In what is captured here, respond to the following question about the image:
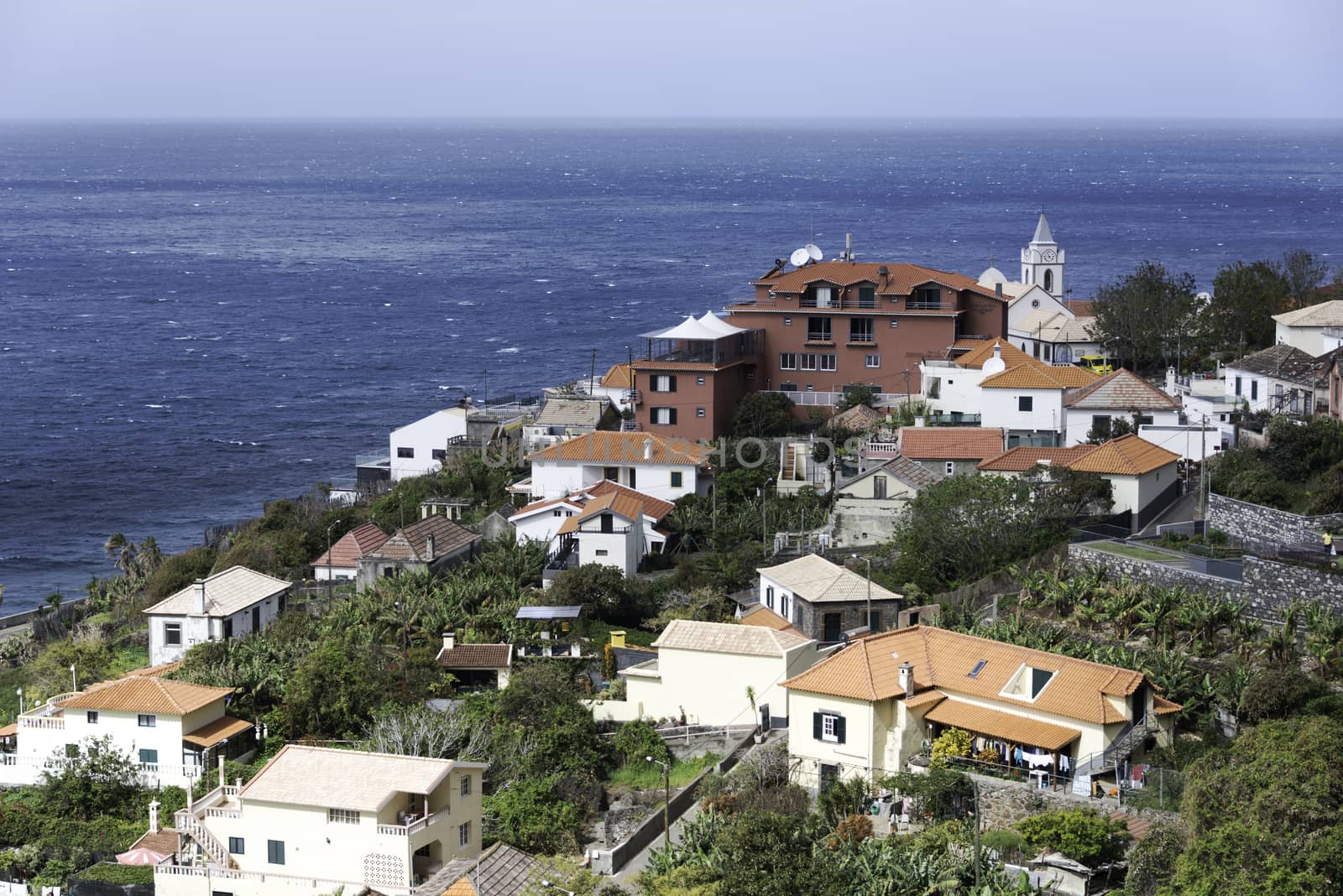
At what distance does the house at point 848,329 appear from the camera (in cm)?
6619

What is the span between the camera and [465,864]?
31.2 m

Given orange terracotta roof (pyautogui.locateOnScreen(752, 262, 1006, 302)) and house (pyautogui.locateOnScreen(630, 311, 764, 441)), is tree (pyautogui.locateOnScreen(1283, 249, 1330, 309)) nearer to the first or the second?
orange terracotta roof (pyautogui.locateOnScreen(752, 262, 1006, 302))

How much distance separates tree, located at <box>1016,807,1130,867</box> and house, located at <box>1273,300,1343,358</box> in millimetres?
33246

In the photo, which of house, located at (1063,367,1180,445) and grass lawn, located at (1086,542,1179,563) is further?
house, located at (1063,367,1180,445)

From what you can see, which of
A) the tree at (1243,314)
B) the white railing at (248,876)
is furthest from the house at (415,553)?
the tree at (1243,314)

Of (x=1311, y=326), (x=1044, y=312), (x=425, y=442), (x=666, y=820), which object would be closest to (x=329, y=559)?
(x=425, y=442)

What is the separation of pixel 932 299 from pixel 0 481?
42868 millimetres

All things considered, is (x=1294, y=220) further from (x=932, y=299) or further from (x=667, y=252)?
(x=932, y=299)

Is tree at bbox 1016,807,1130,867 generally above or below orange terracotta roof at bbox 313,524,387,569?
above

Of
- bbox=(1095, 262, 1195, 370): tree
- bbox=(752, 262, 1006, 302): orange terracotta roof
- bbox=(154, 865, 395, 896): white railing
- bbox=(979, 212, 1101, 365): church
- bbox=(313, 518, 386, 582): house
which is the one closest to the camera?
bbox=(154, 865, 395, 896): white railing

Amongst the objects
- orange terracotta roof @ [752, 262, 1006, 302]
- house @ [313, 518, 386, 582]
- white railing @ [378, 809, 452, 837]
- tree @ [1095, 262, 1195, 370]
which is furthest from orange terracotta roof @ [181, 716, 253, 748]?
tree @ [1095, 262, 1195, 370]

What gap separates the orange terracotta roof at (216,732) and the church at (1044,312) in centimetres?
3906

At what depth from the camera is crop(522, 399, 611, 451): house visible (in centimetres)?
6378

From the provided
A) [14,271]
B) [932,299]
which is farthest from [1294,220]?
[932,299]
